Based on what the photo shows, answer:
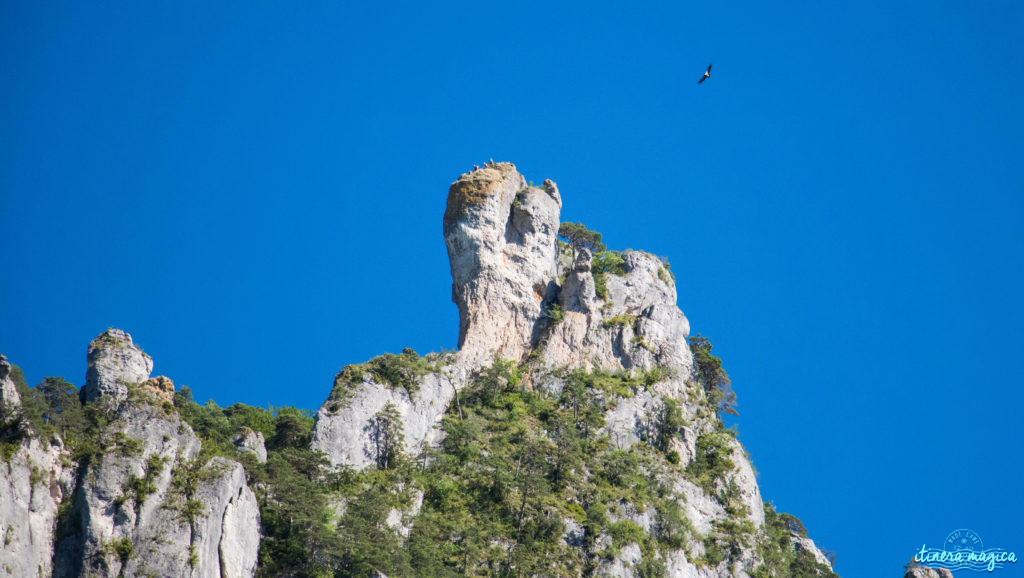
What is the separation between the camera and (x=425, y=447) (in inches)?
2724

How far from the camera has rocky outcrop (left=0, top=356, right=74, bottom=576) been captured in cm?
4716

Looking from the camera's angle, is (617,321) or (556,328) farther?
(617,321)

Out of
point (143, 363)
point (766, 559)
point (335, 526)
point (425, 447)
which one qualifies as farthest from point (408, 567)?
point (766, 559)

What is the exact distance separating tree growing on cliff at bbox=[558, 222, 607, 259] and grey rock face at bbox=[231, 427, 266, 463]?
118 ft

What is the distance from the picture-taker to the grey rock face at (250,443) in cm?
6072

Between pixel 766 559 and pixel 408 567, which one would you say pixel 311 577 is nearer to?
pixel 408 567

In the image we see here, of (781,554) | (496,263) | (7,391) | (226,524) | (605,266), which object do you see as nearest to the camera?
(7,391)

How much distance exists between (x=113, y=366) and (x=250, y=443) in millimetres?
8238

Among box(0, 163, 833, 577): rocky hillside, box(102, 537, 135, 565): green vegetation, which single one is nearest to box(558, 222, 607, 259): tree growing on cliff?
box(0, 163, 833, 577): rocky hillside

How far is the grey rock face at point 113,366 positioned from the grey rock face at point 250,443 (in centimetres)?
598

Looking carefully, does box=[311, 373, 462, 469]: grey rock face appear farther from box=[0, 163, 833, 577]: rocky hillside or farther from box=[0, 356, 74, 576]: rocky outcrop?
box=[0, 356, 74, 576]: rocky outcrop

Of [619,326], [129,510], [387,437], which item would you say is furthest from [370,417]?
[619,326]

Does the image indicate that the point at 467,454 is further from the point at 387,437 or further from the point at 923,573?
the point at 923,573

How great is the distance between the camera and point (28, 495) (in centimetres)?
4906
